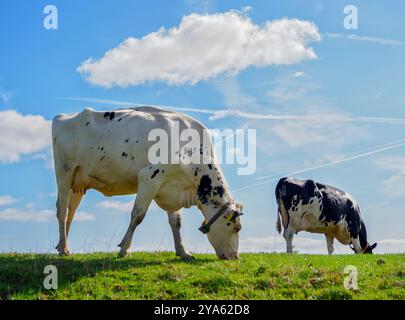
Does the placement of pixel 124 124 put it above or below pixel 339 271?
above

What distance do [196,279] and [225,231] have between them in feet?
13.2

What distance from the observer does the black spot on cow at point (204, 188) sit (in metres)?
17.7

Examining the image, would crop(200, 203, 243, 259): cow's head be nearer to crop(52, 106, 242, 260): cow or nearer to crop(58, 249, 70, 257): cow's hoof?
crop(52, 106, 242, 260): cow

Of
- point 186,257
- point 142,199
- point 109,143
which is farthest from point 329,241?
point 142,199

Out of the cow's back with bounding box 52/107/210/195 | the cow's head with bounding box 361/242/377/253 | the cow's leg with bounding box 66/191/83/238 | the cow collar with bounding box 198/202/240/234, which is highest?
the cow's back with bounding box 52/107/210/195

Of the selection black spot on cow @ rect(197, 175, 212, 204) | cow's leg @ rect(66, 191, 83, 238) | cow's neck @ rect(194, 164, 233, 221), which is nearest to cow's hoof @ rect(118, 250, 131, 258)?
cow's neck @ rect(194, 164, 233, 221)

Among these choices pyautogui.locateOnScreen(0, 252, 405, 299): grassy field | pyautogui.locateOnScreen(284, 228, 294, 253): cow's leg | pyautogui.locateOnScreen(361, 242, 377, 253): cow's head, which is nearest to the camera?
pyautogui.locateOnScreen(0, 252, 405, 299): grassy field

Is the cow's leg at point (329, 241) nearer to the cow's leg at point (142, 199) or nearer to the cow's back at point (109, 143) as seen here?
the cow's back at point (109, 143)

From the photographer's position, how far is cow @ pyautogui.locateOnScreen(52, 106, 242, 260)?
57.1 ft

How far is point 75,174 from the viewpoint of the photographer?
19469 millimetres

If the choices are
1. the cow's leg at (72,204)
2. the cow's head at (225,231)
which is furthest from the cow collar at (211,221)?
the cow's leg at (72,204)
